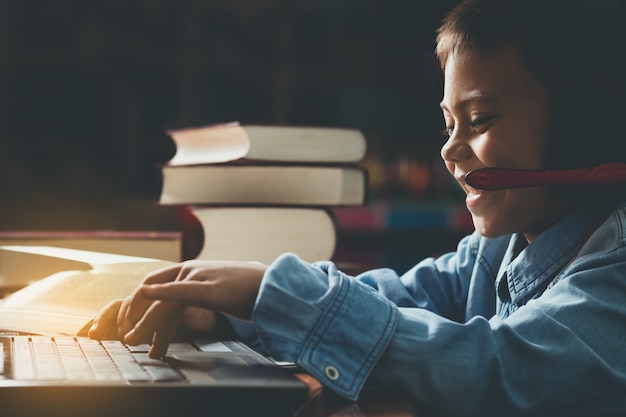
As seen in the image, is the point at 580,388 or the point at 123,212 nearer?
the point at 580,388

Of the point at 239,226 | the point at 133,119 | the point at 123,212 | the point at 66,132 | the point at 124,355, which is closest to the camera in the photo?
the point at 124,355

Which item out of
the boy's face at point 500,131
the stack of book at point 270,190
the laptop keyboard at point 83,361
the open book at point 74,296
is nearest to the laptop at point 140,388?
the laptop keyboard at point 83,361

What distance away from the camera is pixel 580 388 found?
48cm

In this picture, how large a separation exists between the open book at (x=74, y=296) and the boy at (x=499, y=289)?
6 cm

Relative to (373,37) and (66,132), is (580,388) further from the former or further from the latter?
Answer: (373,37)

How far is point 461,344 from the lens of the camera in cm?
47

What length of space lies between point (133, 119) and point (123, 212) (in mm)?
2334

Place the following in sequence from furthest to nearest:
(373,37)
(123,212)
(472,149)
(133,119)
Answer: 1. (373,37)
2. (133,119)
3. (123,212)
4. (472,149)

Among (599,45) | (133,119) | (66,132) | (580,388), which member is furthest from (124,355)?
(133,119)

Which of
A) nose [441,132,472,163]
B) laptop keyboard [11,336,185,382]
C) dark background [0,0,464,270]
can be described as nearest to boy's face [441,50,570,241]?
nose [441,132,472,163]

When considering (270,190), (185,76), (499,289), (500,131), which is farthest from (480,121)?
(185,76)

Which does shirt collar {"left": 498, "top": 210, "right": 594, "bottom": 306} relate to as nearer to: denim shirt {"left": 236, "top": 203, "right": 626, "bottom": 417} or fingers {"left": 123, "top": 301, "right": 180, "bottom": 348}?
denim shirt {"left": 236, "top": 203, "right": 626, "bottom": 417}

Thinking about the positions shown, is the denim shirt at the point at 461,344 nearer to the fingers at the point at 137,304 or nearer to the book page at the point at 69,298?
the fingers at the point at 137,304

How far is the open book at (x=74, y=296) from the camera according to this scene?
0.61m
